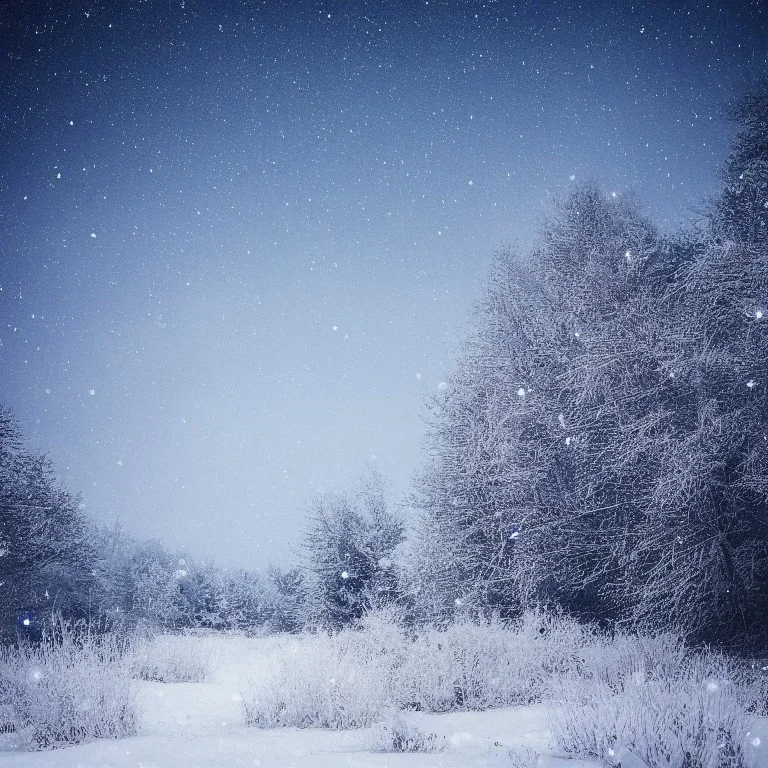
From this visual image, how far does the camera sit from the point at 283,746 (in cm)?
478

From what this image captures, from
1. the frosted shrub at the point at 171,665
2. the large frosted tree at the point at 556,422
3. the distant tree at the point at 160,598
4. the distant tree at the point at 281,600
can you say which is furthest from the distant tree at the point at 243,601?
the large frosted tree at the point at 556,422

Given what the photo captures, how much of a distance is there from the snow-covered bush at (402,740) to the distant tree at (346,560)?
12980mm

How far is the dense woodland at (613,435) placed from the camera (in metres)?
7.45

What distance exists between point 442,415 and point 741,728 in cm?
1021

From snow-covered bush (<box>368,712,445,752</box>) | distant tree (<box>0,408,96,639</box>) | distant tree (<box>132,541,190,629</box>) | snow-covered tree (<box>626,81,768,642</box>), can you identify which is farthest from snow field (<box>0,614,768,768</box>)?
distant tree (<box>132,541,190,629</box>)

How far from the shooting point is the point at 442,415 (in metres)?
13.6

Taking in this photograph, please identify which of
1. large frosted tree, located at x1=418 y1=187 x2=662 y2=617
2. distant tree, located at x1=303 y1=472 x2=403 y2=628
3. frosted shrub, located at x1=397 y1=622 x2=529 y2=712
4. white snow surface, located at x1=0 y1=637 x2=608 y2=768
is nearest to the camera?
white snow surface, located at x1=0 y1=637 x2=608 y2=768

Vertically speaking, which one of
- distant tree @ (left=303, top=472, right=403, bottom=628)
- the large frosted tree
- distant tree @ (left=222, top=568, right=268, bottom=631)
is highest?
the large frosted tree

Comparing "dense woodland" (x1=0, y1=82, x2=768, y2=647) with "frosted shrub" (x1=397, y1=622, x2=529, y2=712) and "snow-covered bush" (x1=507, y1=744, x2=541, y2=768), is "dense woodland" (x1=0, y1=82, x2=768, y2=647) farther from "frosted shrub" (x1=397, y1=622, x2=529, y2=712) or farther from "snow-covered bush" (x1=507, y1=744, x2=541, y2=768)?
"snow-covered bush" (x1=507, y1=744, x2=541, y2=768)

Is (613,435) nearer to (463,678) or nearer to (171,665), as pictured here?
(463,678)

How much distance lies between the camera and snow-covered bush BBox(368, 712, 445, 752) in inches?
177

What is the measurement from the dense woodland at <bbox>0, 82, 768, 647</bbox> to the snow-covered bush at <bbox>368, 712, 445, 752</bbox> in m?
5.08

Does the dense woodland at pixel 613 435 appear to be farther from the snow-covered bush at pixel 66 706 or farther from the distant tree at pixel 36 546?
the snow-covered bush at pixel 66 706

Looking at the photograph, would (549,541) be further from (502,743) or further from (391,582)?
(391,582)
